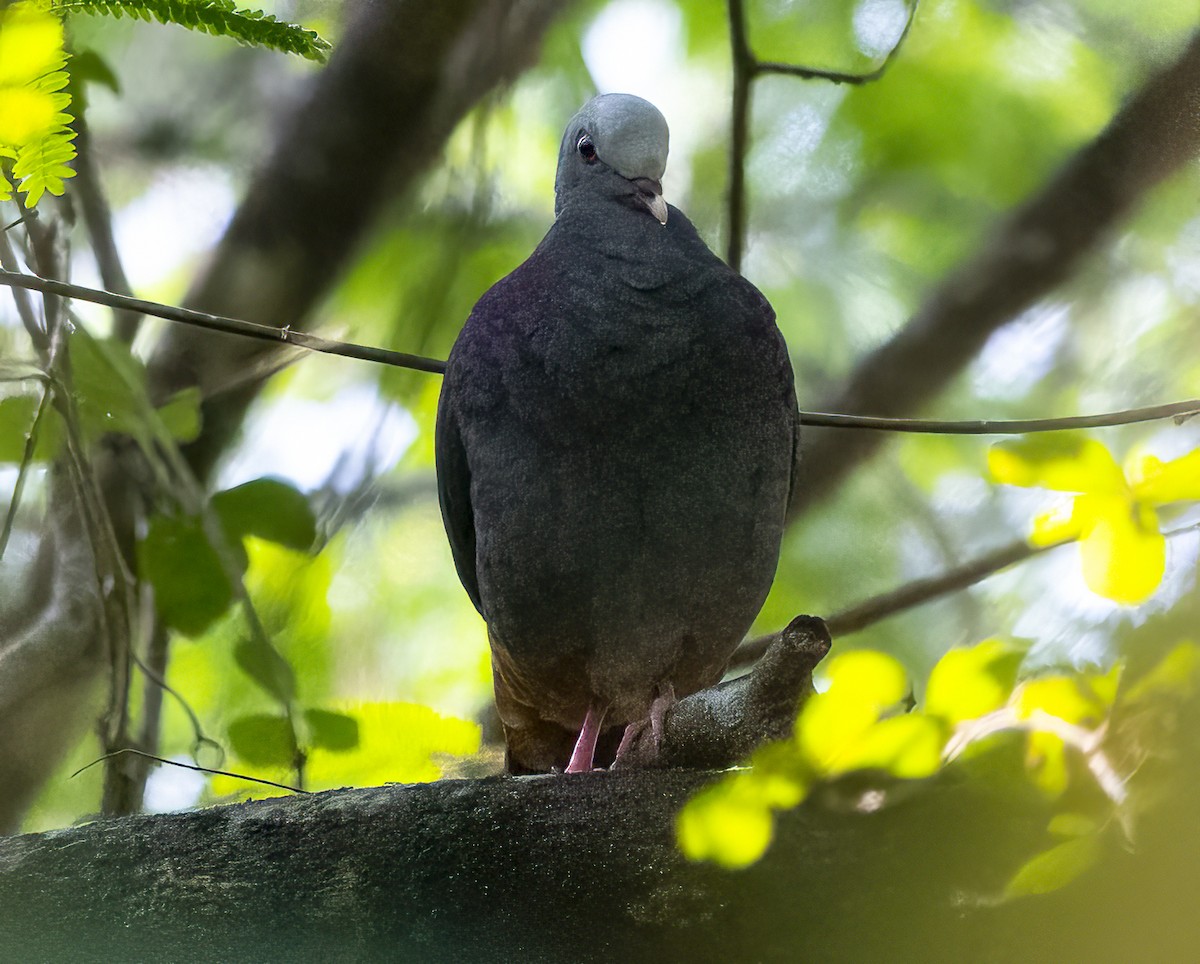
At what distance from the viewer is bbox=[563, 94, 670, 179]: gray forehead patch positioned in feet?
2.55

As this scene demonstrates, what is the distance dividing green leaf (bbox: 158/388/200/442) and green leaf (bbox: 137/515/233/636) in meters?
0.09

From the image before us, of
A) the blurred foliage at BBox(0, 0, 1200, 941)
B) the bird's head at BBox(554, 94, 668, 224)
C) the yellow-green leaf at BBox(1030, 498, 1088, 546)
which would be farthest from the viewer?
the blurred foliage at BBox(0, 0, 1200, 941)

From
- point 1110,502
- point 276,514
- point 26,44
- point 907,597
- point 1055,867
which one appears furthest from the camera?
point 276,514

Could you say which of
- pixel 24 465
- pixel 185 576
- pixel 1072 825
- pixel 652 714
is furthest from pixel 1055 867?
pixel 24 465

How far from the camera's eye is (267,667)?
112 centimetres

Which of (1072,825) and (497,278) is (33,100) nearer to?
(497,278)

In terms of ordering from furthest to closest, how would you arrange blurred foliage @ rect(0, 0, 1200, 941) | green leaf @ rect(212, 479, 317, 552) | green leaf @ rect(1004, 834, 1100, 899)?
green leaf @ rect(212, 479, 317, 552)
blurred foliage @ rect(0, 0, 1200, 941)
green leaf @ rect(1004, 834, 1100, 899)

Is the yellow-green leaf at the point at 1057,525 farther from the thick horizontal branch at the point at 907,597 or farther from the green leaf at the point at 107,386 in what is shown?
the green leaf at the point at 107,386

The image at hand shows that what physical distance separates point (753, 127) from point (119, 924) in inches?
34.2

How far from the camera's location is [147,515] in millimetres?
1170

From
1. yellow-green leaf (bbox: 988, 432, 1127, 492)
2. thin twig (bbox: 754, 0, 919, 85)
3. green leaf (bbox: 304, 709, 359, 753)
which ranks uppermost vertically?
thin twig (bbox: 754, 0, 919, 85)

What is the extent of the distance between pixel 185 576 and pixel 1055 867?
2.93ft

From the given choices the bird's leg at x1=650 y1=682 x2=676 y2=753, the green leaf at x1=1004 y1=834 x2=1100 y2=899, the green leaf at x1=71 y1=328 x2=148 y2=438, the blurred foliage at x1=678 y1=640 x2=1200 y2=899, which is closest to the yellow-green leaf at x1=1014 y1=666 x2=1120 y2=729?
the blurred foliage at x1=678 y1=640 x2=1200 y2=899

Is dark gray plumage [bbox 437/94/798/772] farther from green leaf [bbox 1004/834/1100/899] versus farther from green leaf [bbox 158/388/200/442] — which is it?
green leaf [bbox 158/388/200/442]
